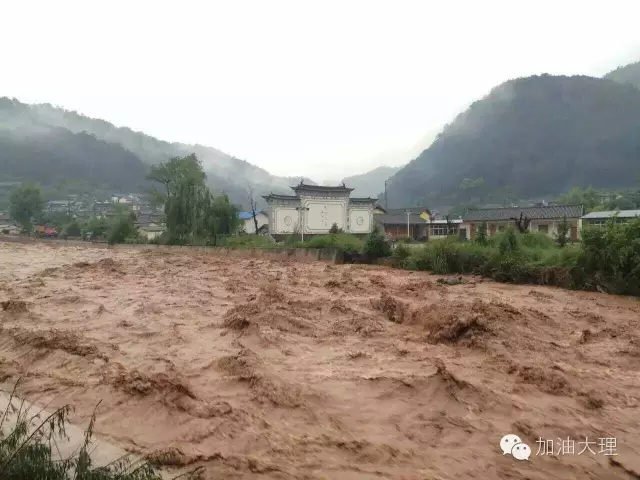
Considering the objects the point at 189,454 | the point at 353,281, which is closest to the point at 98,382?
the point at 189,454

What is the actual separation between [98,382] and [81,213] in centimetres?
6733

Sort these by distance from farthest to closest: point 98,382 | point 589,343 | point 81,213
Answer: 1. point 81,213
2. point 589,343
3. point 98,382

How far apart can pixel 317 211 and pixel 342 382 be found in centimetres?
2492

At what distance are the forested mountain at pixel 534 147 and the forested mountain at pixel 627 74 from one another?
15.6 meters

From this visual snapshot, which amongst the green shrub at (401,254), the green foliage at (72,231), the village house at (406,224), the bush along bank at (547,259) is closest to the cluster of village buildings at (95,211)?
the green foliage at (72,231)

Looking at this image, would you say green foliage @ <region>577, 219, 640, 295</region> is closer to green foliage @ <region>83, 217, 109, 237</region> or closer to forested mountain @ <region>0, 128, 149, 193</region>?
green foliage @ <region>83, 217, 109, 237</region>

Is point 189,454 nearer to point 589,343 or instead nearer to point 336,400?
point 336,400

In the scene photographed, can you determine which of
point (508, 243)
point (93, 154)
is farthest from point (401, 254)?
point (93, 154)

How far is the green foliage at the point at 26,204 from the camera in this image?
147 feet

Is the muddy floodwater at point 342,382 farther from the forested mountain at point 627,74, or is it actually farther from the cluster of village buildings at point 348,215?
the forested mountain at point 627,74

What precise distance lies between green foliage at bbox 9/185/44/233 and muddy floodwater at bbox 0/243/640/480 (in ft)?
137

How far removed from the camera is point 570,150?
7431cm

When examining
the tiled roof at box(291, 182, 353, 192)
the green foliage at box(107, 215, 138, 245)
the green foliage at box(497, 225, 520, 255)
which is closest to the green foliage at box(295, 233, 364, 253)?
the green foliage at box(497, 225, 520, 255)

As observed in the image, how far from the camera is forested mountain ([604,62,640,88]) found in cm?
9062
